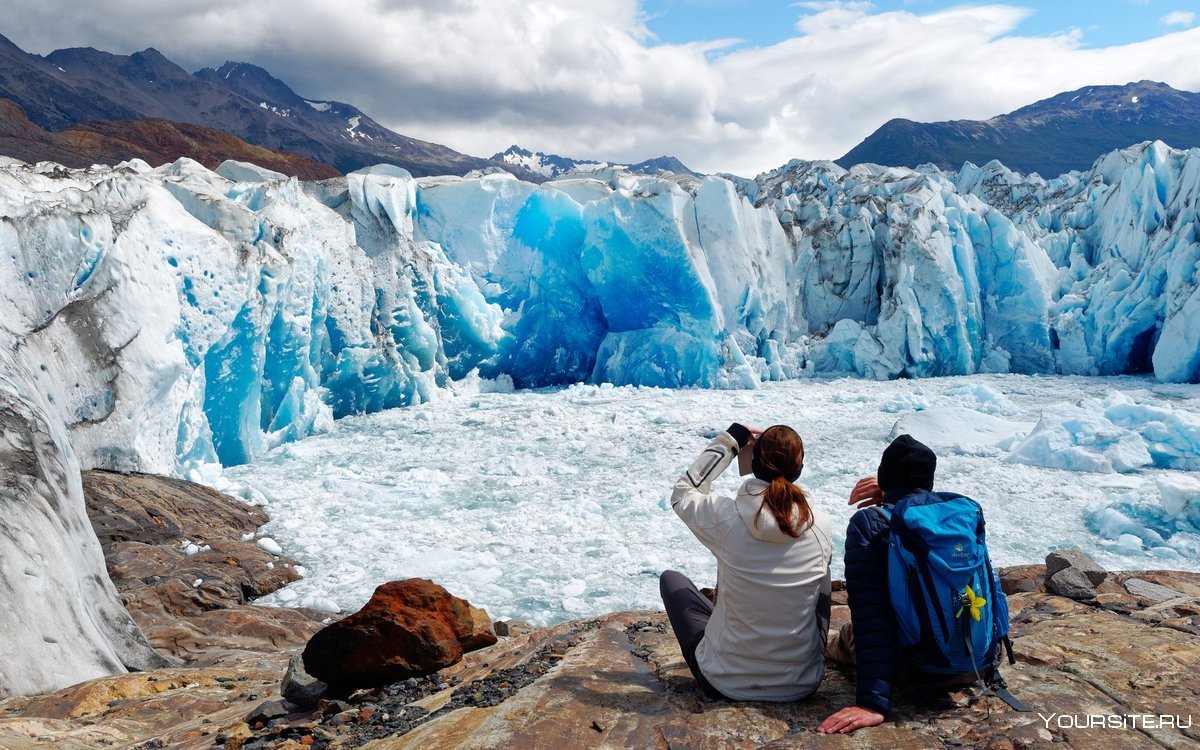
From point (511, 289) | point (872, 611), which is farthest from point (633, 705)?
point (511, 289)

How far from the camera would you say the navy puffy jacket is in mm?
2150

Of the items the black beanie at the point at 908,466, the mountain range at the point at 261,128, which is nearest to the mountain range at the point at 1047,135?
the mountain range at the point at 261,128

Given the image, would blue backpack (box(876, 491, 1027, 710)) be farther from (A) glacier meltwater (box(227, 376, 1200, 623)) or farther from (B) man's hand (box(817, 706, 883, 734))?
(A) glacier meltwater (box(227, 376, 1200, 623))

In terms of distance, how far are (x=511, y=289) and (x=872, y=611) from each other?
14.7 metres

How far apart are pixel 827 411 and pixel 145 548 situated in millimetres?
10949

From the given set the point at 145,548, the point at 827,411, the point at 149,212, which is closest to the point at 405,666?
the point at 145,548

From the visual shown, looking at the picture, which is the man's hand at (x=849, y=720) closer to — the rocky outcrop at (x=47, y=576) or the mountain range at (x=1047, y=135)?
the rocky outcrop at (x=47, y=576)

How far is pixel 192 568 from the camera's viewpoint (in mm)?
5883

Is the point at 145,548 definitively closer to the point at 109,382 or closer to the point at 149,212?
the point at 109,382

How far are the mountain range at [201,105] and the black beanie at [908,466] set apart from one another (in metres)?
55.0

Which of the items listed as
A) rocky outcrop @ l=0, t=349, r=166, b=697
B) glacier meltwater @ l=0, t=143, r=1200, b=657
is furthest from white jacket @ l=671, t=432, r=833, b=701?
glacier meltwater @ l=0, t=143, r=1200, b=657

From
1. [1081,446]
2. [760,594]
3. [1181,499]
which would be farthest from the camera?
[1081,446]

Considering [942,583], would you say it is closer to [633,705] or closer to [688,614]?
[688,614]

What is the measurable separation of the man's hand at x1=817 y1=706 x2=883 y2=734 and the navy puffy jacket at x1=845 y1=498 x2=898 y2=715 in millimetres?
24
